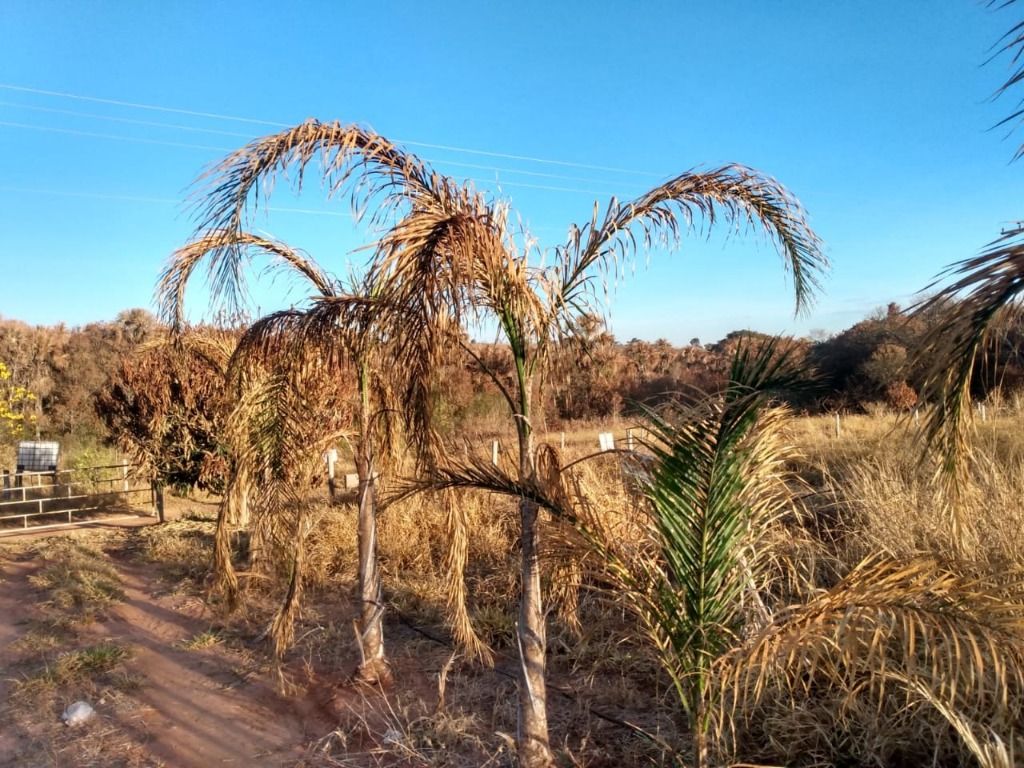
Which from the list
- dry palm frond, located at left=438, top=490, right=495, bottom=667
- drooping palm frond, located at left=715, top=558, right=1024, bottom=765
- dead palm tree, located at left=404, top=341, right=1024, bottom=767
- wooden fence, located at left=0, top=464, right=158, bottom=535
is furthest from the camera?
wooden fence, located at left=0, top=464, right=158, bottom=535

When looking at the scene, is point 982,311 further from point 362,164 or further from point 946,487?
point 362,164

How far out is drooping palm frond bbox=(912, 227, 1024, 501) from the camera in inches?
103

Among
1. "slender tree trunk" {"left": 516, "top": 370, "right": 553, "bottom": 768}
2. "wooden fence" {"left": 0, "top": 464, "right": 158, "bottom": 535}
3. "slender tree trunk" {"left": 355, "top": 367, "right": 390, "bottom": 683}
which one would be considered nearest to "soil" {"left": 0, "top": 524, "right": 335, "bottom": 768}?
"slender tree trunk" {"left": 355, "top": 367, "right": 390, "bottom": 683}

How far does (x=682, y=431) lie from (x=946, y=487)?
4.55 ft

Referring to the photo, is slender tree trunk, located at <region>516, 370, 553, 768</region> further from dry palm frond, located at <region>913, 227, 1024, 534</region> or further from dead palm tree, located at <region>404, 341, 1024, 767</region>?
dry palm frond, located at <region>913, 227, 1024, 534</region>

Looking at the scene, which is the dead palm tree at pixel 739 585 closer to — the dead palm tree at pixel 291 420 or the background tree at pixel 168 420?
the dead palm tree at pixel 291 420

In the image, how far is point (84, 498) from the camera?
48.7ft

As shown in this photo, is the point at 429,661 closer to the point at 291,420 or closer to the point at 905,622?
the point at 291,420

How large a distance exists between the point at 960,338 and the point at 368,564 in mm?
4386

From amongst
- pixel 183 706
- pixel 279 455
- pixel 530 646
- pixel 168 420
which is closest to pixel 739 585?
pixel 530 646

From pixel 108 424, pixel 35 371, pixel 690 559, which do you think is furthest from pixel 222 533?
pixel 35 371

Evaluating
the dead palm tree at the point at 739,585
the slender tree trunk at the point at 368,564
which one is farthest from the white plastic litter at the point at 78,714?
the dead palm tree at the point at 739,585

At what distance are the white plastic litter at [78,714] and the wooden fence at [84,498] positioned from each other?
357 inches

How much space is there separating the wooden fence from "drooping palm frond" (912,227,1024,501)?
13.8 meters
